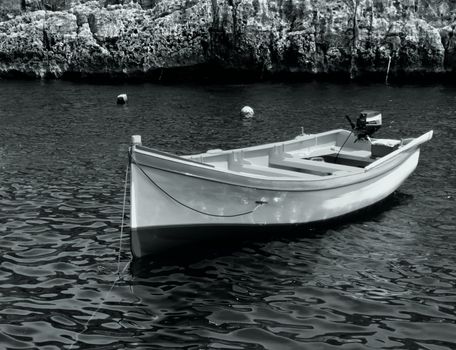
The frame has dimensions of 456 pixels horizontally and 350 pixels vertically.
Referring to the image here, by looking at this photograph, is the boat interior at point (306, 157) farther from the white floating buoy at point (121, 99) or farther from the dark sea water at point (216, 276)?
the white floating buoy at point (121, 99)

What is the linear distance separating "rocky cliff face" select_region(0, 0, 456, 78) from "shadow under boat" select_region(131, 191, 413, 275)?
1478 inches

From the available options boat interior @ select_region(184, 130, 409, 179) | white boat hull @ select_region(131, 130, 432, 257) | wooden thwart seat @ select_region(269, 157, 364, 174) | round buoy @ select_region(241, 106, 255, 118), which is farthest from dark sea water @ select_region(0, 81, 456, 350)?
round buoy @ select_region(241, 106, 255, 118)

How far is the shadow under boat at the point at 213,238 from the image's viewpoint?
15.2m

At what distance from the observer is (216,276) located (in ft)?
47.5

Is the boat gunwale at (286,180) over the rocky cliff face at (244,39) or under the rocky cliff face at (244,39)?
under

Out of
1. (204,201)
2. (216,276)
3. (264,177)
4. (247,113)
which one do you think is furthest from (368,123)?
(247,113)

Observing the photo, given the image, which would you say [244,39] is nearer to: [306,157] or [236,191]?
[306,157]

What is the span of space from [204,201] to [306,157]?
7.04 metres

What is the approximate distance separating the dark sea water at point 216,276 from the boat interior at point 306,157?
168cm

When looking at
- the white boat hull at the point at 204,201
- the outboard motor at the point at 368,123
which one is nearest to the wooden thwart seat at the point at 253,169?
the white boat hull at the point at 204,201

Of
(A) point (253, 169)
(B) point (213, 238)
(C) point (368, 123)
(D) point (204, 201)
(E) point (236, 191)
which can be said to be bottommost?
(B) point (213, 238)

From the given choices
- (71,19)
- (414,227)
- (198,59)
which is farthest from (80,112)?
(414,227)

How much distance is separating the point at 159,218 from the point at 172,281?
162 cm

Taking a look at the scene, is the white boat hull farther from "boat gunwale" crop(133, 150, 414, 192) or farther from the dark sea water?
the dark sea water
